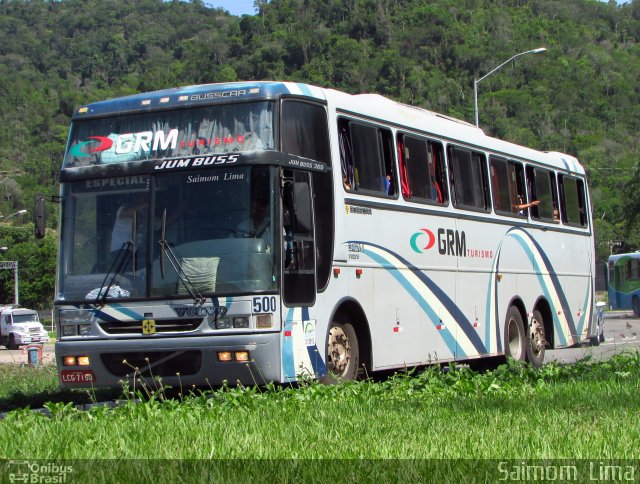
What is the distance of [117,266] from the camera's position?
11.5 m

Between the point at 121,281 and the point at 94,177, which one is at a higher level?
the point at 94,177

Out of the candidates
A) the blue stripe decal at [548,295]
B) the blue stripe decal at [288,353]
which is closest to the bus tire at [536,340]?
the blue stripe decal at [548,295]

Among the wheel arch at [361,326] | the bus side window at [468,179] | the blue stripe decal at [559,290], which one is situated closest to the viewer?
the wheel arch at [361,326]

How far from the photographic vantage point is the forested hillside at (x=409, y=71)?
140 meters

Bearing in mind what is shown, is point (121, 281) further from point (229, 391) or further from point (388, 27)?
point (388, 27)

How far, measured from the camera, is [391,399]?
9.95 m

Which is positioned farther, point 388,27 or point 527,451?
point 388,27

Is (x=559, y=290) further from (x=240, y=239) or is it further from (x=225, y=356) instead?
(x=225, y=356)

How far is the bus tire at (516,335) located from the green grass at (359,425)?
19.3 feet

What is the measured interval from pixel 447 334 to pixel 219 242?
4.90 metres

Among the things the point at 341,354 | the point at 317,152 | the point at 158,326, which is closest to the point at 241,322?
the point at 158,326

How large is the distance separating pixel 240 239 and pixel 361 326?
7.70ft

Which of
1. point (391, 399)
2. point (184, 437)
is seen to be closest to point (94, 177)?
point (391, 399)

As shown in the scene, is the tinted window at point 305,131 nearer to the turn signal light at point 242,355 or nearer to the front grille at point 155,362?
the turn signal light at point 242,355
